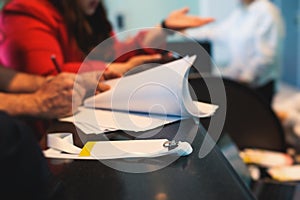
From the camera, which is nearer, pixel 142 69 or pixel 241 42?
pixel 142 69

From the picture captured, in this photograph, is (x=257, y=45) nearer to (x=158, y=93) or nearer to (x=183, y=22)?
(x=183, y=22)

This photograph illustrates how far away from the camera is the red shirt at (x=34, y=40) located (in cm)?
55

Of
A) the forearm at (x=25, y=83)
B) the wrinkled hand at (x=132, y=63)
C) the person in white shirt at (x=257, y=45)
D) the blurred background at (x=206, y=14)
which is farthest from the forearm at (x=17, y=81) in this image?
→ the person in white shirt at (x=257, y=45)

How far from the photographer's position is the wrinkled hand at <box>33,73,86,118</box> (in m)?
0.44

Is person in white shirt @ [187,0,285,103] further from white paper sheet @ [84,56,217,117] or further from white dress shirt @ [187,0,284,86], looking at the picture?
white paper sheet @ [84,56,217,117]

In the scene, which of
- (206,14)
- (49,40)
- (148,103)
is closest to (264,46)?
(206,14)

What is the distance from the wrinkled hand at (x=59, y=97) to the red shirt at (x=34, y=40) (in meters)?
0.06

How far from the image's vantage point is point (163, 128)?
1.22 ft

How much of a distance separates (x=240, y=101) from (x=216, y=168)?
550 mm

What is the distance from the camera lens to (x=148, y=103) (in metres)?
0.38

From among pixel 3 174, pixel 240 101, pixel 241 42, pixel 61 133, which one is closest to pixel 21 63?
pixel 61 133

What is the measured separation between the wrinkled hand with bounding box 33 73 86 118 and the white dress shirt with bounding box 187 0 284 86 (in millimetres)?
1416

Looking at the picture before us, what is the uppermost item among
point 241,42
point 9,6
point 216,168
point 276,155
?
point 9,6

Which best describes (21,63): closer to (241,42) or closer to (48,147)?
(48,147)
